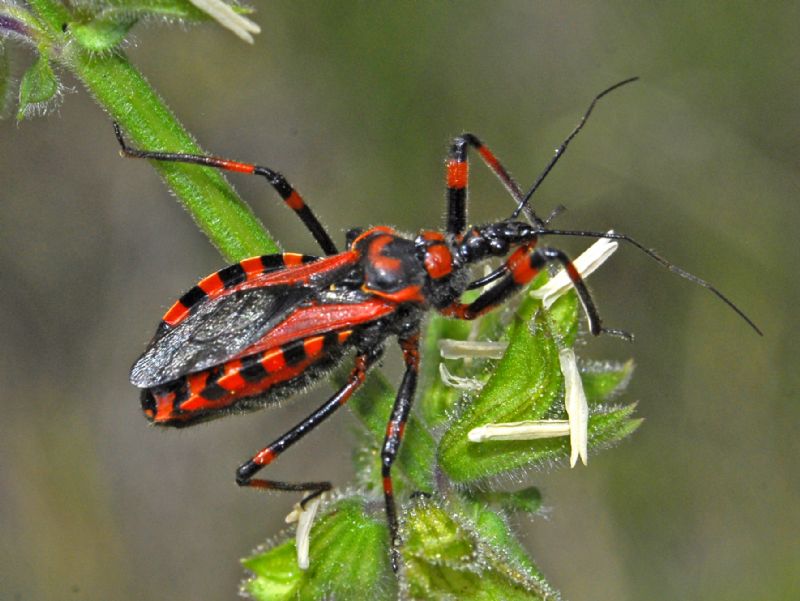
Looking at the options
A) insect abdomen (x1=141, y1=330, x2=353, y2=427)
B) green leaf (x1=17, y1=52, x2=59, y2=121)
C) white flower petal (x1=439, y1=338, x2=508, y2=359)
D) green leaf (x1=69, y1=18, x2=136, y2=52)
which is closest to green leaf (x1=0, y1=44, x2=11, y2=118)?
green leaf (x1=17, y1=52, x2=59, y2=121)

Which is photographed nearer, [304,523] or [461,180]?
[304,523]

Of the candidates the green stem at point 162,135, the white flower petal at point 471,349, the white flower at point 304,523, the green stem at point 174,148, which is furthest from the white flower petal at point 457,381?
the green stem at point 162,135

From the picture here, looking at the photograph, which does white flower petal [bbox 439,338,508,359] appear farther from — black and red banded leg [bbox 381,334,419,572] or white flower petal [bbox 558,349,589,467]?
white flower petal [bbox 558,349,589,467]

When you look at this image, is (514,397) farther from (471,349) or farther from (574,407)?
(471,349)

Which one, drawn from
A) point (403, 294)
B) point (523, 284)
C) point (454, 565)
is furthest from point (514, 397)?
point (403, 294)

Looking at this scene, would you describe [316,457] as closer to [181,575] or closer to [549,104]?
[181,575]

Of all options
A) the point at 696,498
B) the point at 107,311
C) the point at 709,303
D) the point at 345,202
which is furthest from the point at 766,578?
the point at 107,311
